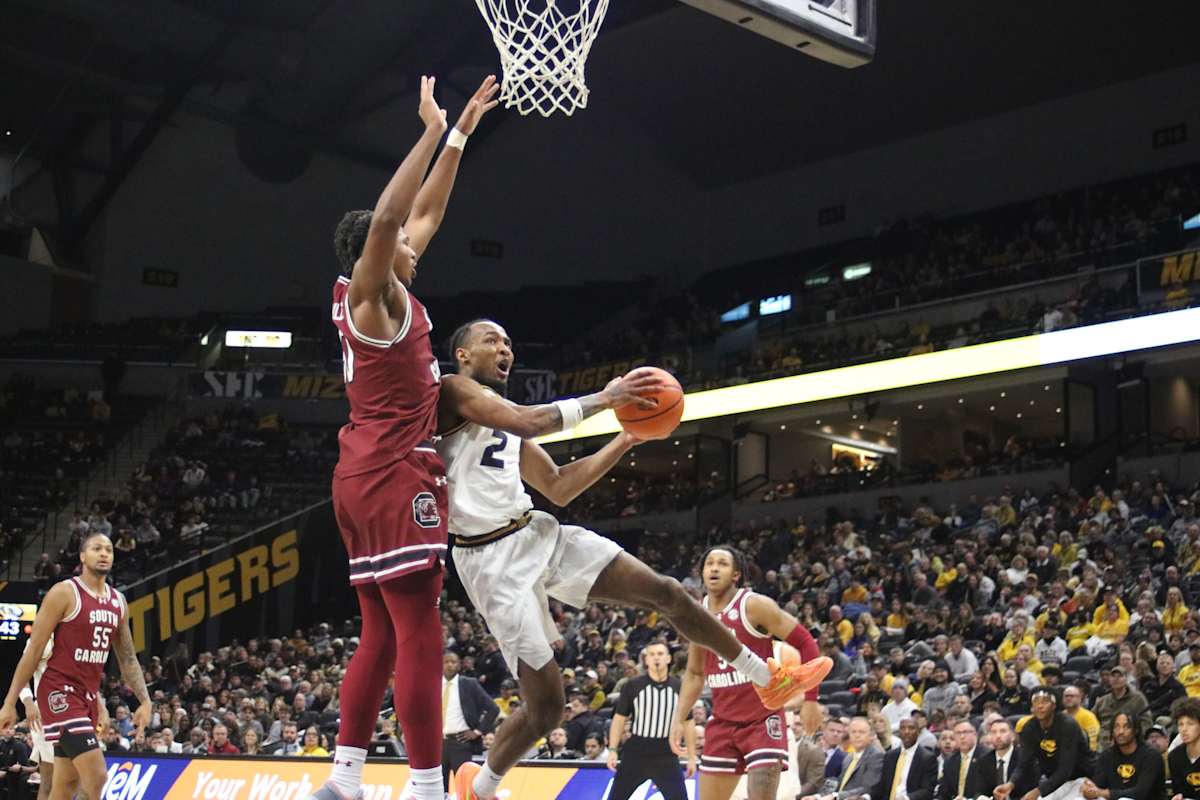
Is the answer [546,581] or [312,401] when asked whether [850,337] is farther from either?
[546,581]

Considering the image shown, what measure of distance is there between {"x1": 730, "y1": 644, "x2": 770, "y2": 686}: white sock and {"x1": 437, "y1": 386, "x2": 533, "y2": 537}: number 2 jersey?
3.95 ft

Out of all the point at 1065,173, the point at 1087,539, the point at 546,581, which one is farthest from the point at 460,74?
the point at 546,581

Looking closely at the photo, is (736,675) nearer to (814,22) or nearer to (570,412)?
(570,412)

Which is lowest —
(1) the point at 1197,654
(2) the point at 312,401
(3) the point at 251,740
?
(3) the point at 251,740

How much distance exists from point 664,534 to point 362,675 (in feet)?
78.5

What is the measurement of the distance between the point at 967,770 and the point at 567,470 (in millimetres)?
7128

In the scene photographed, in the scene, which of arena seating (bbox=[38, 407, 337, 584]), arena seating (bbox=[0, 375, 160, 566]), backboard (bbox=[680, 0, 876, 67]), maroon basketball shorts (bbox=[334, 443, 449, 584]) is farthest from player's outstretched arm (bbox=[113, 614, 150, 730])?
arena seating (bbox=[0, 375, 160, 566])

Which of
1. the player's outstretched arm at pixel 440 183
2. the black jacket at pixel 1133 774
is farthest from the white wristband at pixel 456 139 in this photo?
the black jacket at pixel 1133 774

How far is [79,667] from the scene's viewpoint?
28.5 ft

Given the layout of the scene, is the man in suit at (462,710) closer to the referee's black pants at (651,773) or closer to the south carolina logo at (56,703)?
the referee's black pants at (651,773)

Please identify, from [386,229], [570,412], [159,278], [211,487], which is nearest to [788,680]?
[570,412]

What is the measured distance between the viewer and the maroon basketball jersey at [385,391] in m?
5.17

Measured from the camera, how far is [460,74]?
31344mm

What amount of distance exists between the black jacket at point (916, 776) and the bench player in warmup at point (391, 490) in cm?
806
